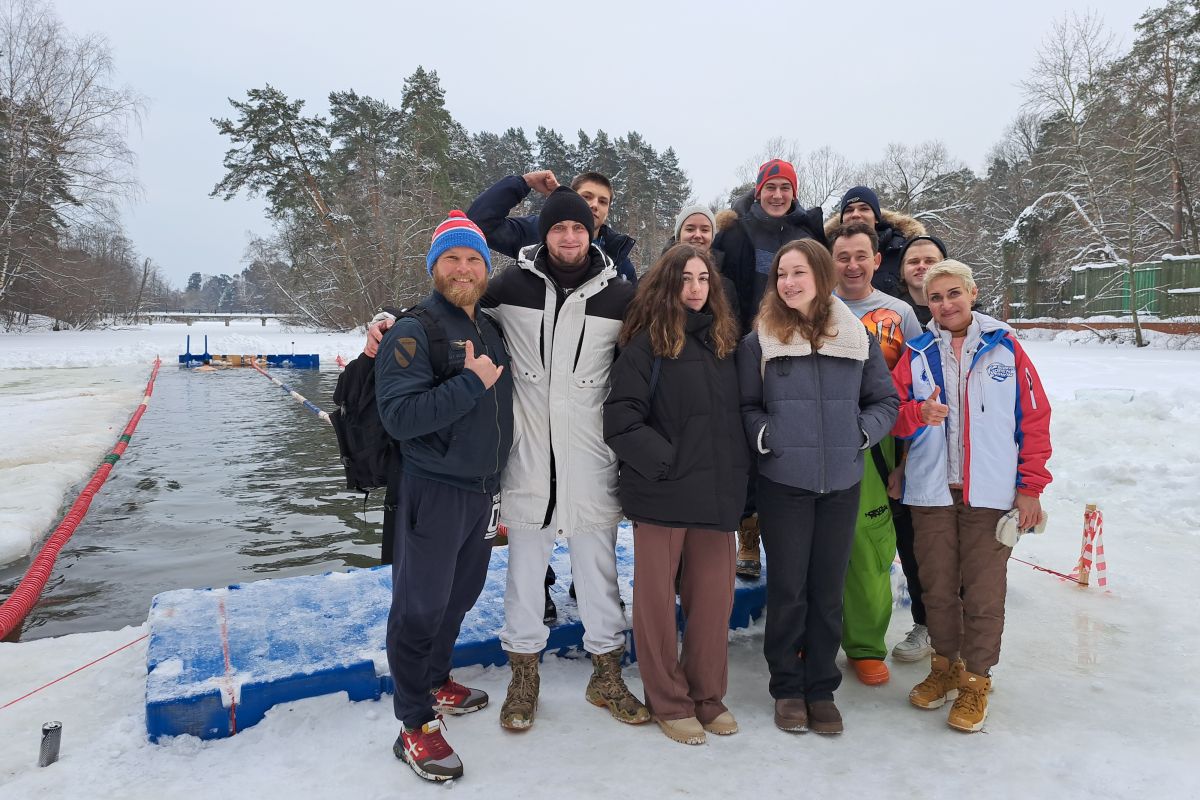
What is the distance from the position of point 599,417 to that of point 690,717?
1372 mm

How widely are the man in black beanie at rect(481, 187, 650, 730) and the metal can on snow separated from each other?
1.69 m

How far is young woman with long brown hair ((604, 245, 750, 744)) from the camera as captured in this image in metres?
2.88

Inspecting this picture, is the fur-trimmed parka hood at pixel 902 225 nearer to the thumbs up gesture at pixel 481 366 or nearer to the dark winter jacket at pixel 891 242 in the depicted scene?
the dark winter jacket at pixel 891 242

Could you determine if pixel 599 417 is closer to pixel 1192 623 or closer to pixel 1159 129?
pixel 1192 623

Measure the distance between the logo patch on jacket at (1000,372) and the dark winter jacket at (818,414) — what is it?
473mm

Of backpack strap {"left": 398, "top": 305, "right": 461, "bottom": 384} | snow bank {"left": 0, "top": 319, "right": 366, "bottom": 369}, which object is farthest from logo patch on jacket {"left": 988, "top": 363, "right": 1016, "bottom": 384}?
snow bank {"left": 0, "top": 319, "right": 366, "bottom": 369}

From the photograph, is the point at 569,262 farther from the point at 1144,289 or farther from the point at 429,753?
the point at 1144,289

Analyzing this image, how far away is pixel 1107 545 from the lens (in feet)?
17.7

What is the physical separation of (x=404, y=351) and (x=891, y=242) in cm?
318

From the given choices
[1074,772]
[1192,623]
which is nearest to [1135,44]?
[1192,623]

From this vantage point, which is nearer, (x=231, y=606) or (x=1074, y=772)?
(x=1074, y=772)

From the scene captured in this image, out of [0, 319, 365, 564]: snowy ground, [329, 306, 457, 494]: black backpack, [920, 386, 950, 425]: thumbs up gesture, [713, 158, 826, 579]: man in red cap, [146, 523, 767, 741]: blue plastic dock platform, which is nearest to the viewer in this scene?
[146, 523, 767, 741]: blue plastic dock platform

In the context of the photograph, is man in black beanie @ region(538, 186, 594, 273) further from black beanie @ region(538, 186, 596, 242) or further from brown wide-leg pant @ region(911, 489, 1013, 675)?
brown wide-leg pant @ region(911, 489, 1013, 675)

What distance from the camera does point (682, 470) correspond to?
2.89 meters
